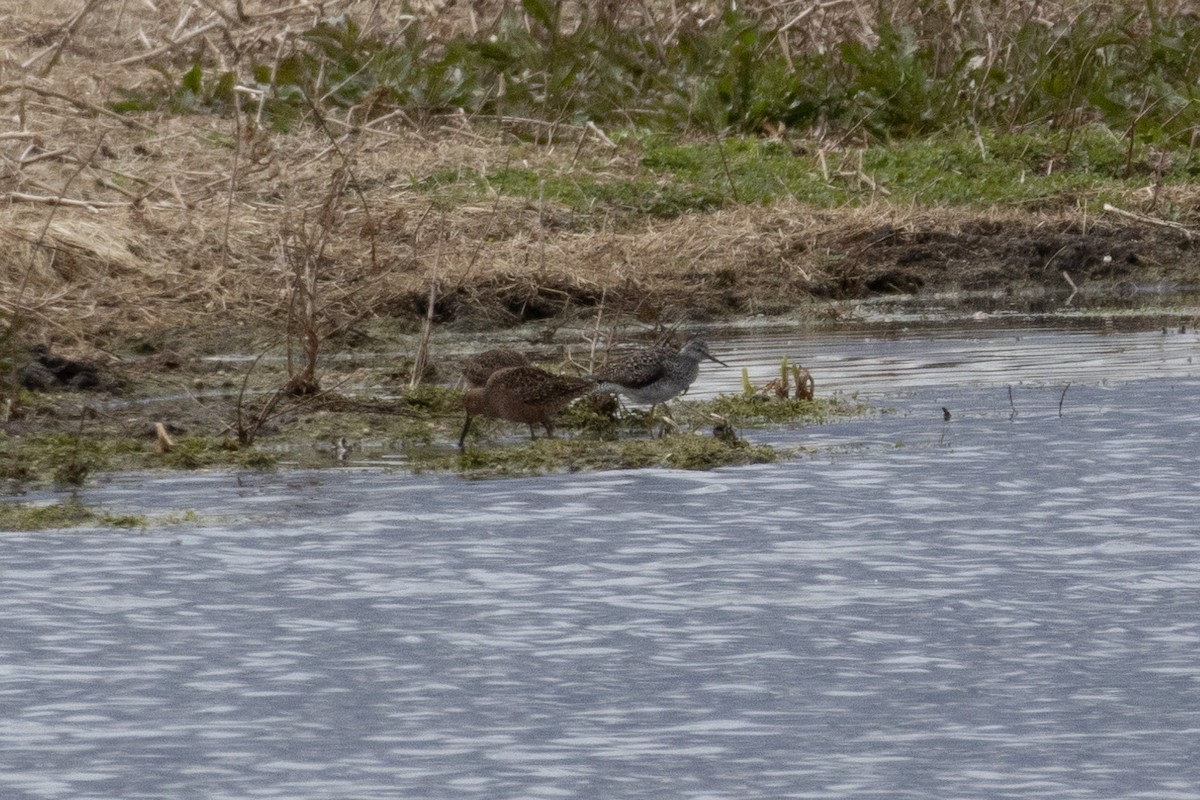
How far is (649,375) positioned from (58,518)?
3229 millimetres

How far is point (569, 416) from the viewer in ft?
38.5

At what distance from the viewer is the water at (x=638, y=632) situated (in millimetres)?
5945

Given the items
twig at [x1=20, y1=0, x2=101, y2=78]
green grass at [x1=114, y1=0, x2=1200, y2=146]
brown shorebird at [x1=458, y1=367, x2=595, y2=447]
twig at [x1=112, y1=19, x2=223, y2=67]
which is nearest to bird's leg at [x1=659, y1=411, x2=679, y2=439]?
brown shorebird at [x1=458, y1=367, x2=595, y2=447]

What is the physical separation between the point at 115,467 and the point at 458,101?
11165mm

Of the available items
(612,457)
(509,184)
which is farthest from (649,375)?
(509,184)

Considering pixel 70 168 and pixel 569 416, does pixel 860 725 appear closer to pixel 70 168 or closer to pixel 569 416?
pixel 569 416

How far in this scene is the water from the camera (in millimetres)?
5945

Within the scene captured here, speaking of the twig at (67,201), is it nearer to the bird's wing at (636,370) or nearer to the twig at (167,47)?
the bird's wing at (636,370)

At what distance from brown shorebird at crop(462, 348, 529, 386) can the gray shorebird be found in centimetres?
50

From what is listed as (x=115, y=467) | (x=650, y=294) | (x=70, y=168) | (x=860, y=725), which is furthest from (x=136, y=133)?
(x=860, y=725)

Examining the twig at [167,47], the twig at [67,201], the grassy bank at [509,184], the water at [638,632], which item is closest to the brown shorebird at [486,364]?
the grassy bank at [509,184]

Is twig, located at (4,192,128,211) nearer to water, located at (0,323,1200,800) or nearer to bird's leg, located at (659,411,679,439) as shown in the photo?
bird's leg, located at (659,411,679,439)

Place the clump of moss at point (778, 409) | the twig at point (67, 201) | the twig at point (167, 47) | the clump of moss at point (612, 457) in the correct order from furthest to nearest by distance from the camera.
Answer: the twig at point (167, 47) → the twig at point (67, 201) → the clump of moss at point (778, 409) → the clump of moss at point (612, 457)

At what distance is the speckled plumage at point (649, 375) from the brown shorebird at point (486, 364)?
0.51 metres
